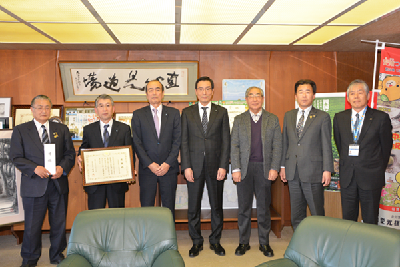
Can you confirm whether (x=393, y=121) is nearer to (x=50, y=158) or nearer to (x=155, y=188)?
(x=155, y=188)

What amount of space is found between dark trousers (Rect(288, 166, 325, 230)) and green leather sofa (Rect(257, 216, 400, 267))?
1202mm

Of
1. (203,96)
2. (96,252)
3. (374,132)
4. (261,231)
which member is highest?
(203,96)

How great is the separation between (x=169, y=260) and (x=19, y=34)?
383 cm

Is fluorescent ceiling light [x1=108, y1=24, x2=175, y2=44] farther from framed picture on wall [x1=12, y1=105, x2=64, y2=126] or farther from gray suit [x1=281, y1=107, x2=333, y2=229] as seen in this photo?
gray suit [x1=281, y1=107, x2=333, y2=229]

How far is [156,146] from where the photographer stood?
10.2 ft

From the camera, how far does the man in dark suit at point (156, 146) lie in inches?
122

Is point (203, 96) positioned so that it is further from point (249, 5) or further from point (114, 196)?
point (114, 196)

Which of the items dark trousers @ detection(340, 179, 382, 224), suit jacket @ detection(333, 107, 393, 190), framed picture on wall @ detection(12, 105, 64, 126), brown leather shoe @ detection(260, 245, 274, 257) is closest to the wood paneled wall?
framed picture on wall @ detection(12, 105, 64, 126)

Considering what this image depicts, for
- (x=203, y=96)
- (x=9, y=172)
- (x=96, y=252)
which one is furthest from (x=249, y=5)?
(x=9, y=172)

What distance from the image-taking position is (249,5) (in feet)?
9.78

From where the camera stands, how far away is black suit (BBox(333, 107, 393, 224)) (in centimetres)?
275

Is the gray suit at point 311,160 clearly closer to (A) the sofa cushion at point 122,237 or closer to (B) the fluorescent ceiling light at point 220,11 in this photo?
(B) the fluorescent ceiling light at point 220,11

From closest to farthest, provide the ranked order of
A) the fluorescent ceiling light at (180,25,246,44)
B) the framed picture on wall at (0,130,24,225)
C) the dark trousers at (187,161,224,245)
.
A: the framed picture on wall at (0,130,24,225) → the dark trousers at (187,161,224,245) → the fluorescent ceiling light at (180,25,246,44)

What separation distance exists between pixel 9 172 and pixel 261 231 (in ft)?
9.48
